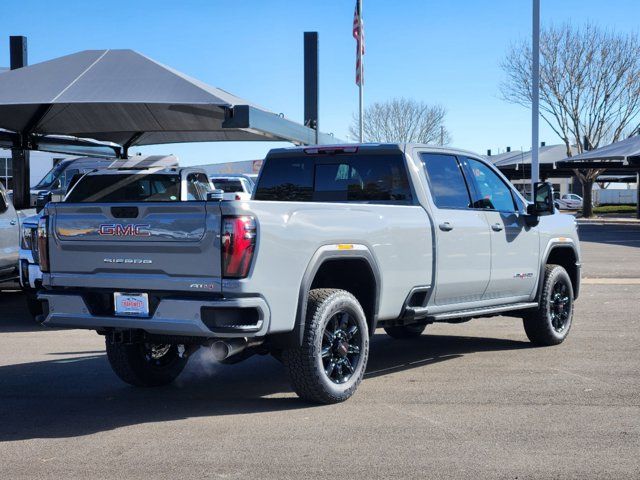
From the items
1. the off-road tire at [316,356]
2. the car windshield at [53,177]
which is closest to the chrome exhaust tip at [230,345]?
the off-road tire at [316,356]

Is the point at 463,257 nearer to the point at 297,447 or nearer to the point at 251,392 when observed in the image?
the point at 251,392

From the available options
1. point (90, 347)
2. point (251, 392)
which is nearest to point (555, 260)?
point (251, 392)

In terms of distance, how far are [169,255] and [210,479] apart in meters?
1.85

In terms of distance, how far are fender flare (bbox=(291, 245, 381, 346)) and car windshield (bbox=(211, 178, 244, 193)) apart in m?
15.0

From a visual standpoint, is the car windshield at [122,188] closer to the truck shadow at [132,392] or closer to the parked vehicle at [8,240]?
the parked vehicle at [8,240]

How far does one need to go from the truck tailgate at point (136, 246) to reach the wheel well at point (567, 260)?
5.29 m

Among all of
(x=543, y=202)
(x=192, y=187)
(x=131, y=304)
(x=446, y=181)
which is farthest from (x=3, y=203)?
(x=543, y=202)

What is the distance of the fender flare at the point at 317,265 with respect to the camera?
6922mm

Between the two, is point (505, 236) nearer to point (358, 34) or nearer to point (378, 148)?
point (378, 148)

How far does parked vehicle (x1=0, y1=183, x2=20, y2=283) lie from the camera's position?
1334 cm

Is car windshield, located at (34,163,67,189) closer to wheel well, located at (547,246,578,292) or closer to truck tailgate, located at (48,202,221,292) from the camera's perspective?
wheel well, located at (547,246,578,292)

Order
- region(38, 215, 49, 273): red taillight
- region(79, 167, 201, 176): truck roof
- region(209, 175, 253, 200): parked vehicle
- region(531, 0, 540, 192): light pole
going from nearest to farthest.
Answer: region(38, 215, 49, 273): red taillight
region(79, 167, 201, 176): truck roof
region(209, 175, 253, 200): parked vehicle
region(531, 0, 540, 192): light pole

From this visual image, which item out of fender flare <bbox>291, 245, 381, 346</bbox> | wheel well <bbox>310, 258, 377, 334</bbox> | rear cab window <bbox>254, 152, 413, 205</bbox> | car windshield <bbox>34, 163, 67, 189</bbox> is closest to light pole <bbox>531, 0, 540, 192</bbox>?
car windshield <bbox>34, 163, 67, 189</bbox>

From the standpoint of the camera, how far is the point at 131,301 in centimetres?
→ 691
